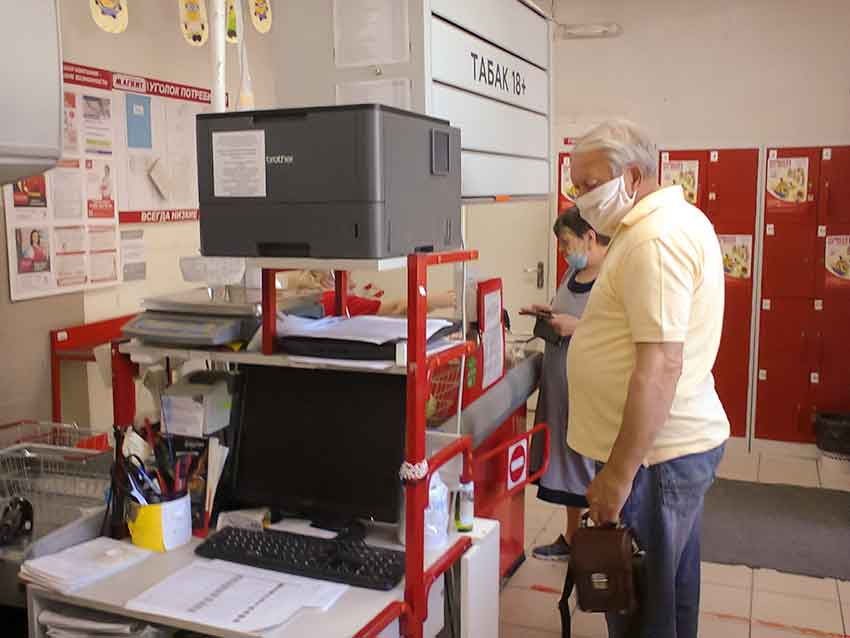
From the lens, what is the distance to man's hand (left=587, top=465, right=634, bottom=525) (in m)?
2.06

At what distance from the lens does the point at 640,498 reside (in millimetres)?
2176

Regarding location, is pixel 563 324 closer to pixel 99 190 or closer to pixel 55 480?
pixel 55 480

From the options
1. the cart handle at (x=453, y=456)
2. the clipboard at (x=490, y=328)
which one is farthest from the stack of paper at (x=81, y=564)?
the clipboard at (x=490, y=328)

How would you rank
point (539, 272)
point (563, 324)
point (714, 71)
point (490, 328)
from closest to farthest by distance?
point (490, 328) < point (563, 324) < point (714, 71) < point (539, 272)

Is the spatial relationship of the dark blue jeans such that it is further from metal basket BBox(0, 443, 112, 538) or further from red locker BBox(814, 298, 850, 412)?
red locker BBox(814, 298, 850, 412)

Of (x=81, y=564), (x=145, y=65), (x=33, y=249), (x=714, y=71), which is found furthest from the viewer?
(x=714, y=71)

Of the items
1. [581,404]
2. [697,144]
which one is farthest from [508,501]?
[697,144]

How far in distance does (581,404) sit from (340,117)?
1069 mm

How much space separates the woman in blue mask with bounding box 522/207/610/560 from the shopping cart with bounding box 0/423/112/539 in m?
1.69

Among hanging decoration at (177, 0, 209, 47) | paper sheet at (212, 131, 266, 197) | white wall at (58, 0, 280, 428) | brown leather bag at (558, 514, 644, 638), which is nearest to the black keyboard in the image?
brown leather bag at (558, 514, 644, 638)

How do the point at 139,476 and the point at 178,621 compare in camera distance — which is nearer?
the point at 178,621

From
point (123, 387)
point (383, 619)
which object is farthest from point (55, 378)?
point (383, 619)

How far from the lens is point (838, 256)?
5.08 meters

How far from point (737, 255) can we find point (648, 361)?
12.0ft
